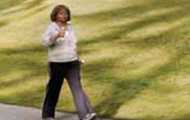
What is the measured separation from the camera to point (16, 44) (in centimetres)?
1705

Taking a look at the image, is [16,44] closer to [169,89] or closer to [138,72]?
[138,72]

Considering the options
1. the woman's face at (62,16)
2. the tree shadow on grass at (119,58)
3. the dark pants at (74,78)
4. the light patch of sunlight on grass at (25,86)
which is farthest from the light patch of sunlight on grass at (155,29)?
the woman's face at (62,16)

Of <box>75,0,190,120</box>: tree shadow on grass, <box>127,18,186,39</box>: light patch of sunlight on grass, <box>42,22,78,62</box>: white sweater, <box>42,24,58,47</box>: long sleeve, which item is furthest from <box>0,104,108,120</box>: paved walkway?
<box>127,18,186,39</box>: light patch of sunlight on grass

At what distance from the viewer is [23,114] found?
10.2 meters

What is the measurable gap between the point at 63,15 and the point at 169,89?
9.98 feet

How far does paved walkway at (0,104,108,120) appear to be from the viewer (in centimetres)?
995

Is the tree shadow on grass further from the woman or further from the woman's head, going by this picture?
the woman's head

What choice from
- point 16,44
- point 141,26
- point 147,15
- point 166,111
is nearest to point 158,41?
point 141,26

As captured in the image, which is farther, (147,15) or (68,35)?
(147,15)

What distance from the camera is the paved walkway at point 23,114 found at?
32.6 feet

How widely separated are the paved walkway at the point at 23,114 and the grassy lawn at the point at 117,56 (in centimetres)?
35

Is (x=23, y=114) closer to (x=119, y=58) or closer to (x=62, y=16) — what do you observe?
(x=62, y=16)

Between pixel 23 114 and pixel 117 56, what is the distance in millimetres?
4340

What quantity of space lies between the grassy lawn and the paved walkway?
0.35m
